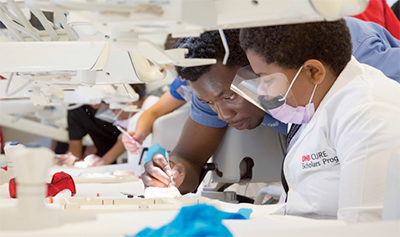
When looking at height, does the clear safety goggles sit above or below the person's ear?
below

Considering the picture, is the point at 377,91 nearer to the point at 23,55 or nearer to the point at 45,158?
the point at 45,158

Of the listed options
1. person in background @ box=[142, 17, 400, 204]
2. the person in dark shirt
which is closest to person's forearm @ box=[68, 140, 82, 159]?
the person in dark shirt

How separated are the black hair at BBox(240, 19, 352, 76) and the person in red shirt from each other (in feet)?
2.62

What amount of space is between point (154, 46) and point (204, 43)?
64cm

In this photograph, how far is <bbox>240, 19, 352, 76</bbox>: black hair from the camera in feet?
2.99

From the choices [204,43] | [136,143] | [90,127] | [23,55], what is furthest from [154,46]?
[90,127]

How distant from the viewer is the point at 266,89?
0.98 meters

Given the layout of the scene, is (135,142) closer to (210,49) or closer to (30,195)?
(210,49)

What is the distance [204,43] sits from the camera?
1.34 m

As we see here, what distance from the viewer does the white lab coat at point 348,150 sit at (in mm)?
721

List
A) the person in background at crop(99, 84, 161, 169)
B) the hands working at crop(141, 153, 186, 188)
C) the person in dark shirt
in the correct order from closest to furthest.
Answer: the hands working at crop(141, 153, 186, 188) → the person in background at crop(99, 84, 161, 169) → the person in dark shirt

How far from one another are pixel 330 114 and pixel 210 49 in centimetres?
58

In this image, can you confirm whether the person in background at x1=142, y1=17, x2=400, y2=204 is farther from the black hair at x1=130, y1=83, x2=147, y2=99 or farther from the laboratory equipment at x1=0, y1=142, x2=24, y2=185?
the black hair at x1=130, y1=83, x2=147, y2=99

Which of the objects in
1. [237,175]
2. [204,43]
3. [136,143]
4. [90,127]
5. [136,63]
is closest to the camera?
[136,63]
